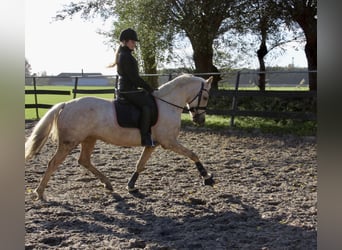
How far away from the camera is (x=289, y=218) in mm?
4172

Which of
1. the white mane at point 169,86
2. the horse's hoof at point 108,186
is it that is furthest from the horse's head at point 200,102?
the horse's hoof at point 108,186

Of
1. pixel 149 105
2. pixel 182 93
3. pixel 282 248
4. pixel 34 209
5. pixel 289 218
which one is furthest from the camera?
pixel 182 93

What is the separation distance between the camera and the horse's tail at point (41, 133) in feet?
16.6

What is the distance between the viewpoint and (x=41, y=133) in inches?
201

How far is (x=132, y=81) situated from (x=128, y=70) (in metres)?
0.15

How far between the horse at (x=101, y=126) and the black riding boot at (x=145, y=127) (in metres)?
0.08

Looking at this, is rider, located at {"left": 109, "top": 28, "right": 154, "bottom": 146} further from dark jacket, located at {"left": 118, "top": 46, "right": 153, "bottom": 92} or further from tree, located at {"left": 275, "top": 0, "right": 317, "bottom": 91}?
tree, located at {"left": 275, "top": 0, "right": 317, "bottom": 91}

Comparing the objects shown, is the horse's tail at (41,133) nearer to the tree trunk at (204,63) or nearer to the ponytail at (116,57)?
the ponytail at (116,57)

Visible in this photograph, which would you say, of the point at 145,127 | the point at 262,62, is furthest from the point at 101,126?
the point at 262,62

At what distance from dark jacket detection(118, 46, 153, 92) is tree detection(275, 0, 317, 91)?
27.6 feet

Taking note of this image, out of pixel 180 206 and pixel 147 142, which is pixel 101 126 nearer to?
pixel 147 142
